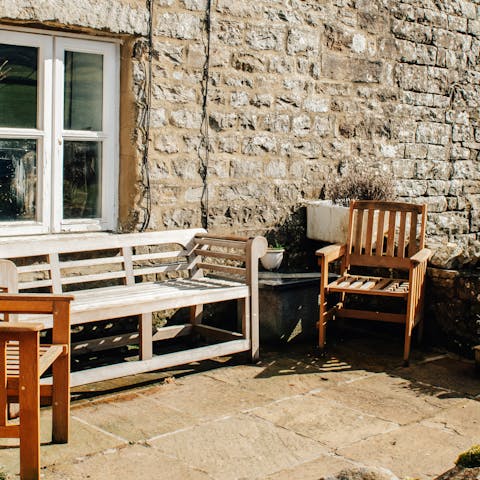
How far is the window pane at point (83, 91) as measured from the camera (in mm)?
5441

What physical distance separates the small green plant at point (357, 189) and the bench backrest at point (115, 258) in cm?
136

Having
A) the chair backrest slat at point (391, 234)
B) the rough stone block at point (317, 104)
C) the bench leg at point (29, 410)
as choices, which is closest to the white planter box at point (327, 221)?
the chair backrest slat at point (391, 234)

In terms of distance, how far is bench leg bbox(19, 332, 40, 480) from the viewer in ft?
11.2

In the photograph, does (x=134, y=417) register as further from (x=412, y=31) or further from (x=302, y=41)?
(x=412, y=31)

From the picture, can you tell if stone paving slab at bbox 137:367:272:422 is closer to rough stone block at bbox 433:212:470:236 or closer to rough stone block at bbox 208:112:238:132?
rough stone block at bbox 208:112:238:132

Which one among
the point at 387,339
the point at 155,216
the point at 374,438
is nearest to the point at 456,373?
the point at 387,339

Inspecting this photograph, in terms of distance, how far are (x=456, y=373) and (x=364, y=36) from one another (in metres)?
3.16

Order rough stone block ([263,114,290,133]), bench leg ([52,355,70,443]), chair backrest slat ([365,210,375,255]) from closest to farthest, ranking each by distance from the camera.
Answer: bench leg ([52,355,70,443])
chair backrest slat ([365,210,375,255])
rough stone block ([263,114,290,133])

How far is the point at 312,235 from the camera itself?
262 inches

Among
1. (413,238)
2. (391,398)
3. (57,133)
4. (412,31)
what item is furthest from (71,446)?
(412,31)

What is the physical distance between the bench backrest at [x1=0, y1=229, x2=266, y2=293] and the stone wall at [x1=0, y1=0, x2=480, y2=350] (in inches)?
11.0

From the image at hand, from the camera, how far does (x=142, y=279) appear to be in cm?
574

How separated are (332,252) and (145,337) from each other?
159 centimetres

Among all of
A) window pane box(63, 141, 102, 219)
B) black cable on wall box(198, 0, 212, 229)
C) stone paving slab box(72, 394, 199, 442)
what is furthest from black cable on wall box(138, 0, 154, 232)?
stone paving slab box(72, 394, 199, 442)
